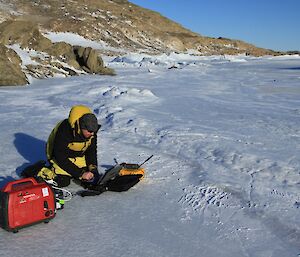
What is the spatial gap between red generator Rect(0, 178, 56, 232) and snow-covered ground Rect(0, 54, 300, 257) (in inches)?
4.4

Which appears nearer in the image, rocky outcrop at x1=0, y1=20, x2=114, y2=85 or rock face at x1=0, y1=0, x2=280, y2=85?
rocky outcrop at x1=0, y1=20, x2=114, y2=85

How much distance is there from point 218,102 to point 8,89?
6.96 metres

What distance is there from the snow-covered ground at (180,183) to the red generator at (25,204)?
112 mm

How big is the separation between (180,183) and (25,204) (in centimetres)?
200

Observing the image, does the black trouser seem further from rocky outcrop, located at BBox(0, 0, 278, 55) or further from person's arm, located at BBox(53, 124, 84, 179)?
rocky outcrop, located at BBox(0, 0, 278, 55)

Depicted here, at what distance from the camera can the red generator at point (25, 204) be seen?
3.29m

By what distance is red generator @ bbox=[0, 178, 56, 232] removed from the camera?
3295 mm

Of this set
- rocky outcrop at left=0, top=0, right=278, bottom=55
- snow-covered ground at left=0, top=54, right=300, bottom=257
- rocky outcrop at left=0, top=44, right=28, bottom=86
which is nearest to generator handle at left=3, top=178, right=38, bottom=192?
snow-covered ground at left=0, top=54, right=300, bottom=257

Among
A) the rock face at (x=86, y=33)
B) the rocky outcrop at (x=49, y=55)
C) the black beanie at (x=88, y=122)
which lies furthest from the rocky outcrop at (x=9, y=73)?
the black beanie at (x=88, y=122)

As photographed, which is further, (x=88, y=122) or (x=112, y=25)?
(x=112, y=25)

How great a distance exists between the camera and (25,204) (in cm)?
336

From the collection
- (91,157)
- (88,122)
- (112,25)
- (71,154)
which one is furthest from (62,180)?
(112,25)

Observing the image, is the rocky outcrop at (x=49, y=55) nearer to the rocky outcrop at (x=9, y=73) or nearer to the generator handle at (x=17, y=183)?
the rocky outcrop at (x=9, y=73)

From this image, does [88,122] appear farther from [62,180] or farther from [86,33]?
[86,33]
